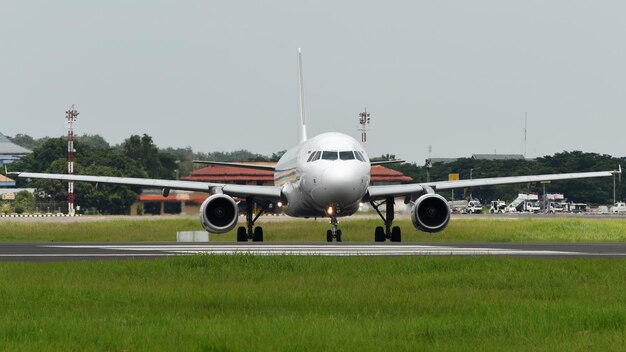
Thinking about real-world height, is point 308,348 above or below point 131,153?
below

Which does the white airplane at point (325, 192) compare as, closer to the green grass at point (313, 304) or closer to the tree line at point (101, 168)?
the green grass at point (313, 304)

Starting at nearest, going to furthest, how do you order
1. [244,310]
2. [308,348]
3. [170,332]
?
[308,348]
[170,332]
[244,310]

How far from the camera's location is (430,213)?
40.5 metres

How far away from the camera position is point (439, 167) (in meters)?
198

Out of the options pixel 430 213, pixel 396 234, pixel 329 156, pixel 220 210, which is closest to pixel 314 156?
pixel 329 156

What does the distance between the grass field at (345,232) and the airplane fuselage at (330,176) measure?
16.1ft

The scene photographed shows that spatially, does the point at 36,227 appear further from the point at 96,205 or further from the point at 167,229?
the point at 96,205

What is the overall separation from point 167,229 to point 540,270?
119 feet

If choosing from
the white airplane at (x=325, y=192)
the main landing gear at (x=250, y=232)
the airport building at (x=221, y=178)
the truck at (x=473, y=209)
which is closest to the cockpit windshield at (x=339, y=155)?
the white airplane at (x=325, y=192)

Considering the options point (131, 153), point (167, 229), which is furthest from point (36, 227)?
point (131, 153)

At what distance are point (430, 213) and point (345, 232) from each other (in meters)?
10.6

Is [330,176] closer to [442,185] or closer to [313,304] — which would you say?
[442,185]

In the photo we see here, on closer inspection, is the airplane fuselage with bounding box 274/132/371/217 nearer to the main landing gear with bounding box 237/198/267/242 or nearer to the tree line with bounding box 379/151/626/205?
the main landing gear with bounding box 237/198/267/242

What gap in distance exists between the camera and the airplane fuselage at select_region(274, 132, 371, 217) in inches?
1513
